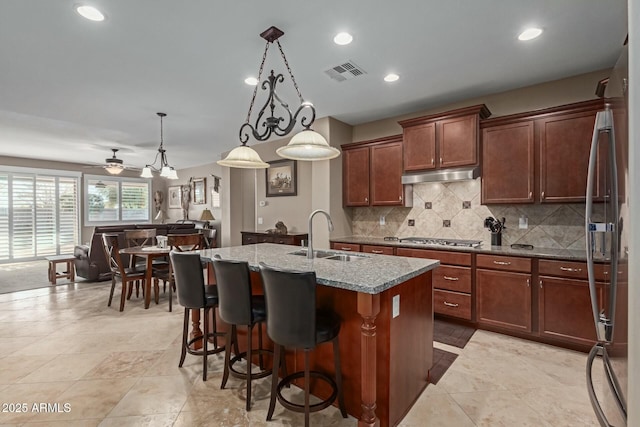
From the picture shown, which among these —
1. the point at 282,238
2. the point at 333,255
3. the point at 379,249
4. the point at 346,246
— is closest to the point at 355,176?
the point at 346,246

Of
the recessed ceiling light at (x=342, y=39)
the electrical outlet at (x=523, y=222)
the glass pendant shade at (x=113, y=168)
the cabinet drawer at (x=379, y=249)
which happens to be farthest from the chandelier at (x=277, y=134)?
the glass pendant shade at (x=113, y=168)

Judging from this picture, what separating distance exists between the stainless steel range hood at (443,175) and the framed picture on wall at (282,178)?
213cm

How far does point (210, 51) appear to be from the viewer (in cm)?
268

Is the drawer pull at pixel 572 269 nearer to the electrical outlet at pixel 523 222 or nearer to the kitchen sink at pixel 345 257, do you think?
the electrical outlet at pixel 523 222

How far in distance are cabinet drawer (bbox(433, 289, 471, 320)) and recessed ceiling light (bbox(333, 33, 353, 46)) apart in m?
2.81

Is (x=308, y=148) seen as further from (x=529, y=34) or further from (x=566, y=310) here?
(x=566, y=310)

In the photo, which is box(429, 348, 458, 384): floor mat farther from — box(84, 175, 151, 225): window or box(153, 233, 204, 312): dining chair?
box(84, 175, 151, 225): window

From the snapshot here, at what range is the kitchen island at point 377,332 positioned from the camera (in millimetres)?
1638

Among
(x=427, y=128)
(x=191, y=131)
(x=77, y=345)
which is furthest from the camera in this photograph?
(x=191, y=131)

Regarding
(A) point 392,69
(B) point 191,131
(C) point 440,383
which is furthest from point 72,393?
(B) point 191,131

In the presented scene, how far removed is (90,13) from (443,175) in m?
3.64

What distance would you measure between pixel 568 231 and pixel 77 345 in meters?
5.18

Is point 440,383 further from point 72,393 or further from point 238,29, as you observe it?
point 238,29

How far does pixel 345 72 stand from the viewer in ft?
10.2
